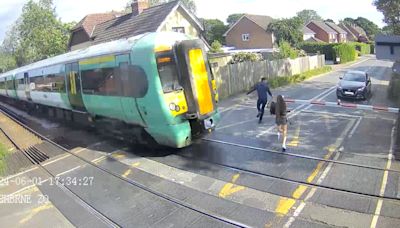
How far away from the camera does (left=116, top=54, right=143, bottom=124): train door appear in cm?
1074

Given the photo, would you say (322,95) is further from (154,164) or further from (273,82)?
(154,164)

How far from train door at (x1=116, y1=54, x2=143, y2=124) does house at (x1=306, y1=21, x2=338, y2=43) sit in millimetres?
74515

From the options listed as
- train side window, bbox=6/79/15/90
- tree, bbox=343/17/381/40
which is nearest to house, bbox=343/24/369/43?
tree, bbox=343/17/381/40

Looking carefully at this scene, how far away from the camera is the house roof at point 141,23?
25250 mm

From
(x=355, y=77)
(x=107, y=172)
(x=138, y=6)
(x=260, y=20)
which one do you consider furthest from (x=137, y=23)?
(x=260, y=20)

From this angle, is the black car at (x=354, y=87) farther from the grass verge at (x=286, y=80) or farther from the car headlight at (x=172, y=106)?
the car headlight at (x=172, y=106)

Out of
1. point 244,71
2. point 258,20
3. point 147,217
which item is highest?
point 258,20

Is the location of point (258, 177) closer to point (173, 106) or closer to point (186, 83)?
point (173, 106)

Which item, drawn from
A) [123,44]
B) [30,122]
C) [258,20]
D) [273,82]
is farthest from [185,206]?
[258,20]

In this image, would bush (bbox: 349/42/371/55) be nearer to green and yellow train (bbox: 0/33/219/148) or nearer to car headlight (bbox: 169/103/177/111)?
green and yellow train (bbox: 0/33/219/148)

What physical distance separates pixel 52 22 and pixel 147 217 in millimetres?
57557

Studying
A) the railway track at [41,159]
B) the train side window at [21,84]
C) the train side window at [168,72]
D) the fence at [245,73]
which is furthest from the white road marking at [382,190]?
the train side window at [21,84]

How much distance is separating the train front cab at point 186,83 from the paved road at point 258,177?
3.97ft

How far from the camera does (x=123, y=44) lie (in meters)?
11.4
